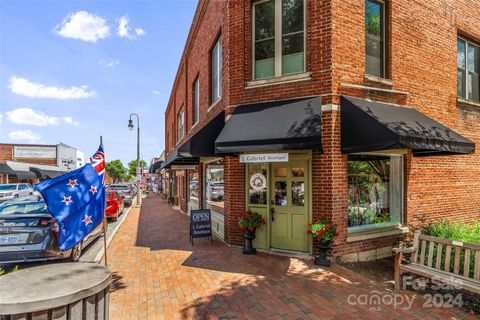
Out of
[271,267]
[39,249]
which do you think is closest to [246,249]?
[271,267]

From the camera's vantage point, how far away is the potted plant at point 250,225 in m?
7.45

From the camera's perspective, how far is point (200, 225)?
8930 millimetres

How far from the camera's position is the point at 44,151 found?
47.4 m

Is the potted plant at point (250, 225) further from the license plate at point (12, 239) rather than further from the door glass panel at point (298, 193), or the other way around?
the license plate at point (12, 239)

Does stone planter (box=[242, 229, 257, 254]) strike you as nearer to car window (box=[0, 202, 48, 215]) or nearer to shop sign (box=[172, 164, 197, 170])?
car window (box=[0, 202, 48, 215])

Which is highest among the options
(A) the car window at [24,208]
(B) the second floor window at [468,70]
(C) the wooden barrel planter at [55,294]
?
(B) the second floor window at [468,70]

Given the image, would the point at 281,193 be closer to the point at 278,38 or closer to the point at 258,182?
the point at 258,182

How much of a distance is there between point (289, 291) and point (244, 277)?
3.45 feet

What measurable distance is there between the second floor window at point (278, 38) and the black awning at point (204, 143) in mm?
1827

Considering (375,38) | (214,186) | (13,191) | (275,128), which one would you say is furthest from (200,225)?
(13,191)

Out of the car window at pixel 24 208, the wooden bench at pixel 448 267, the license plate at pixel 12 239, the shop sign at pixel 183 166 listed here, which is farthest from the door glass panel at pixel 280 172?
the shop sign at pixel 183 166

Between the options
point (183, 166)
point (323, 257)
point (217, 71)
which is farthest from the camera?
point (183, 166)

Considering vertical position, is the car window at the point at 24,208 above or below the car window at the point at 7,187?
above

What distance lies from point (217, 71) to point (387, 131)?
6655 mm
